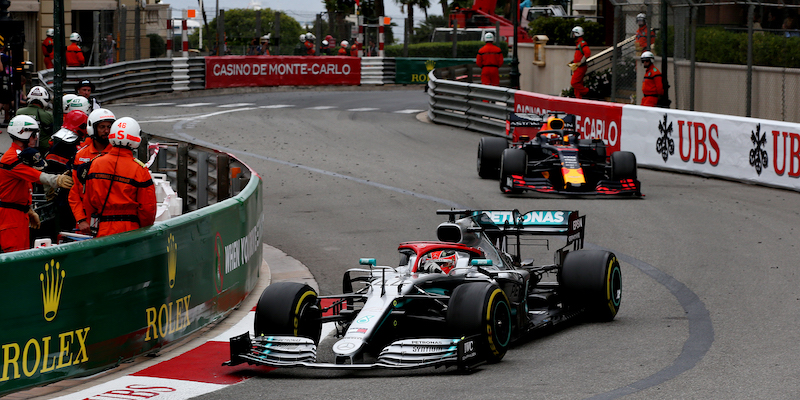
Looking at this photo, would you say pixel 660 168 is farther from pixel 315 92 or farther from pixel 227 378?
pixel 315 92

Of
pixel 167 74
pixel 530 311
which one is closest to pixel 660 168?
pixel 530 311

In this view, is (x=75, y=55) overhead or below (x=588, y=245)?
overhead

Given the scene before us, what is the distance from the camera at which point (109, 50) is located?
32.4m

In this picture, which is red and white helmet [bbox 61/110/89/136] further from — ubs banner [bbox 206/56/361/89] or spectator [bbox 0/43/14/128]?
ubs banner [bbox 206/56/361/89]

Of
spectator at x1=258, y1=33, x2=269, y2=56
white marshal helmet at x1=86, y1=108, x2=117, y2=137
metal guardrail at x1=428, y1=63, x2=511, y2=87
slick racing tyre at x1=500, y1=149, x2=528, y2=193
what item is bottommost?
slick racing tyre at x1=500, y1=149, x2=528, y2=193

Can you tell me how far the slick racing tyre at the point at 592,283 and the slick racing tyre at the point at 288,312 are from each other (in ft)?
7.35

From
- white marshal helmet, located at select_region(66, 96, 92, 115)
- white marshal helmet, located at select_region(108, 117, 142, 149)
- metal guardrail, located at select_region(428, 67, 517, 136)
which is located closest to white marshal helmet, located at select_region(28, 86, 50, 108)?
white marshal helmet, located at select_region(66, 96, 92, 115)

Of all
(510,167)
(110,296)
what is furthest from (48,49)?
(110,296)

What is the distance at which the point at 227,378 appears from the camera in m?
7.49

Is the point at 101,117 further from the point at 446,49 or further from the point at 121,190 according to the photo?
the point at 446,49

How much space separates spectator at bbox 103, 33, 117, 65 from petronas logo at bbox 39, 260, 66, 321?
26.1m

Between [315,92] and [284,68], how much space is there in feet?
5.01

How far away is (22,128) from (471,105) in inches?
700

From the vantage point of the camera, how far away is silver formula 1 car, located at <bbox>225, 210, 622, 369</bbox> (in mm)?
7441
